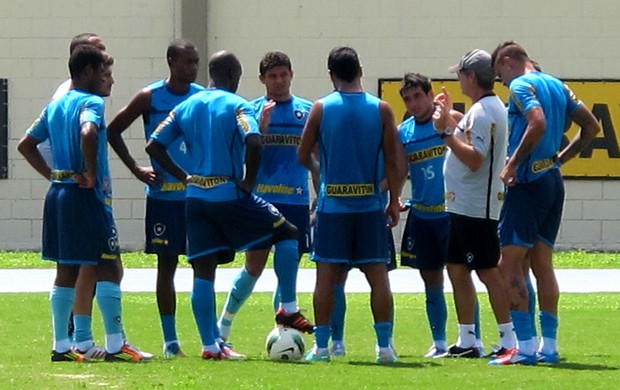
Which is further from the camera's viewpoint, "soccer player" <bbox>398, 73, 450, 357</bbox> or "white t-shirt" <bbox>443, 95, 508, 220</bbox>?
"soccer player" <bbox>398, 73, 450, 357</bbox>

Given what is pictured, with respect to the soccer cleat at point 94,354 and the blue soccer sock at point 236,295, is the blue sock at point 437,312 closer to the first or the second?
the blue soccer sock at point 236,295

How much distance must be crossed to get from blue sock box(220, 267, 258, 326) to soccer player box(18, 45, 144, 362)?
1.22 metres

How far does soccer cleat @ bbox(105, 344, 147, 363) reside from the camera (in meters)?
8.90

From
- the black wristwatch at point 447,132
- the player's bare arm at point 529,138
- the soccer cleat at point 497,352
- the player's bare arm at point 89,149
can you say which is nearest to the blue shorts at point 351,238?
the black wristwatch at point 447,132

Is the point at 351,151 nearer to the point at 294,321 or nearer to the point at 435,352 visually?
the point at 294,321

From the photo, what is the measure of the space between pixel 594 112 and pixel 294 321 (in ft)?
35.9

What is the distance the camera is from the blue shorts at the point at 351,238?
888 cm

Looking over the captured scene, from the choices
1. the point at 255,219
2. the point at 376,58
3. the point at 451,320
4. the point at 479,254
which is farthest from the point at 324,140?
the point at 376,58

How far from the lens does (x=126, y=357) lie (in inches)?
354

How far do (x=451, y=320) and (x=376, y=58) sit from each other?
7740mm

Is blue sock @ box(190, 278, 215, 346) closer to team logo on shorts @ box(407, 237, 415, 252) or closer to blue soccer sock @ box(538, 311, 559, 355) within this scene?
team logo on shorts @ box(407, 237, 415, 252)

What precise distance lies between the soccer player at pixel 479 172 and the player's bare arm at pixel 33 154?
8.46 ft

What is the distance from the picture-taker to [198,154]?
9.01 metres

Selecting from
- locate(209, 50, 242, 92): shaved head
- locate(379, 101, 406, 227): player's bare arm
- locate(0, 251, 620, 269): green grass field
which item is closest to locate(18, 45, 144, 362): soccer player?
locate(209, 50, 242, 92): shaved head
